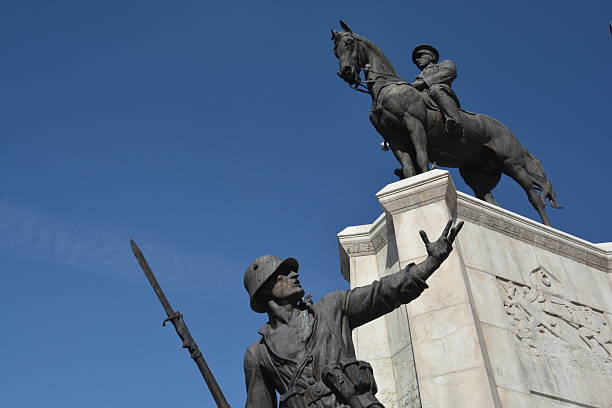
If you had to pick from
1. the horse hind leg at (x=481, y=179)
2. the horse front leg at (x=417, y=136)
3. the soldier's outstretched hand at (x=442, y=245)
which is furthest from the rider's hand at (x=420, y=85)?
the soldier's outstretched hand at (x=442, y=245)

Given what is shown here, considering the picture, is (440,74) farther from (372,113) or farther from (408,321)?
(408,321)

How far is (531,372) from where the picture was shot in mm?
7012

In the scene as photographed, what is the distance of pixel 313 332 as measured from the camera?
4297mm

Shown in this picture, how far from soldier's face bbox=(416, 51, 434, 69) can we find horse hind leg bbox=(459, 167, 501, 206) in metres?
1.59

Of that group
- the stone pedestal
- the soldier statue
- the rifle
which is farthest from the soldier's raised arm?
the stone pedestal

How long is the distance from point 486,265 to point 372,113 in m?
3.03

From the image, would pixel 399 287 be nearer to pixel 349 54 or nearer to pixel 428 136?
pixel 428 136

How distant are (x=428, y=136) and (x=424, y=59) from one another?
145cm

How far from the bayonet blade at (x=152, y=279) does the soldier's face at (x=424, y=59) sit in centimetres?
676

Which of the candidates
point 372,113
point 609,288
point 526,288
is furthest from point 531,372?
point 372,113

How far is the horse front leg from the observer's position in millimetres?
9281

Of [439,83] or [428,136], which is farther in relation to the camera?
[439,83]

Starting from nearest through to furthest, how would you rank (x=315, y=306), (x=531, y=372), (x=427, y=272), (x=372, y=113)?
(x=427, y=272)
(x=315, y=306)
(x=531, y=372)
(x=372, y=113)

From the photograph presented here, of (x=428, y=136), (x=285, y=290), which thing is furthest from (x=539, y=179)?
(x=285, y=290)
